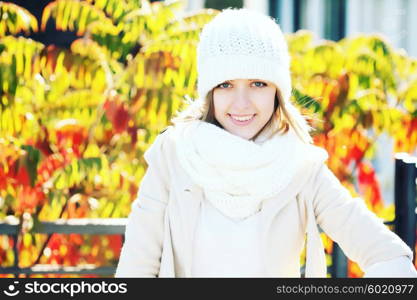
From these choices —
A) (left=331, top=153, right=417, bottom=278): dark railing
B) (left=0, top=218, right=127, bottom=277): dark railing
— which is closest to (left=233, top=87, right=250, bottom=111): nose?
(left=0, top=218, right=127, bottom=277): dark railing

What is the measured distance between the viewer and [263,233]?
98.1 inches

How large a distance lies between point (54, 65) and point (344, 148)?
1.59 m

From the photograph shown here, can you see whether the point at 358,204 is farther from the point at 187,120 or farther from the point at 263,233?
the point at 187,120

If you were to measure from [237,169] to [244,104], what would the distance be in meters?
0.22

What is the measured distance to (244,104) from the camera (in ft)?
8.48

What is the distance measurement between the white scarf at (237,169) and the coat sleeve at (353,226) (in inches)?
4.7

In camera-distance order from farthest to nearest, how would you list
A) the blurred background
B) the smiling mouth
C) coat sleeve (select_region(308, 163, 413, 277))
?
the blurred background
the smiling mouth
coat sleeve (select_region(308, 163, 413, 277))

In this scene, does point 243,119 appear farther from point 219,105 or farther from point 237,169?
point 237,169

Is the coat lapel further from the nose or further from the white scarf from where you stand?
the nose

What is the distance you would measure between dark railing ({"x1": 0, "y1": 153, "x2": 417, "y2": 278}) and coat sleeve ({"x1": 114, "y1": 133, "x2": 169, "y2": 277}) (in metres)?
0.93

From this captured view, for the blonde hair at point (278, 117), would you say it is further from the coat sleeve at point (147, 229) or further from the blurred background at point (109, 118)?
the blurred background at point (109, 118)

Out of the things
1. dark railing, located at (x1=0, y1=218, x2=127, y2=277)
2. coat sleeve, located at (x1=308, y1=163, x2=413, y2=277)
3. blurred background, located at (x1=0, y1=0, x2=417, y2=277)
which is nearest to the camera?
coat sleeve, located at (x1=308, y1=163, x2=413, y2=277)

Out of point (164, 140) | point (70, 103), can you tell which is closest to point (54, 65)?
point (70, 103)

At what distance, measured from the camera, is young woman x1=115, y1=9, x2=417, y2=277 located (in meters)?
2.49
